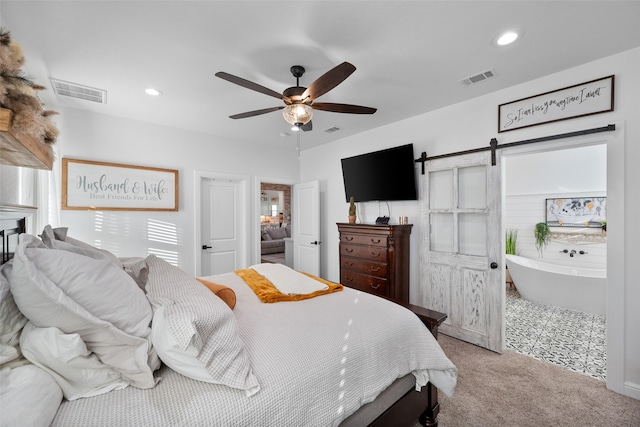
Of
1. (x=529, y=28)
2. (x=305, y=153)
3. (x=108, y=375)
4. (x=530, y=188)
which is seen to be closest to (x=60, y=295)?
(x=108, y=375)

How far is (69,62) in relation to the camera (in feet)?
7.16

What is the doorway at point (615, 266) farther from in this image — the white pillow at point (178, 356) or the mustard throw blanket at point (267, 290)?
the white pillow at point (178, 356)

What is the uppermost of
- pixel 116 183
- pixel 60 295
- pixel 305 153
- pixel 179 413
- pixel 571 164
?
pixel 305 153

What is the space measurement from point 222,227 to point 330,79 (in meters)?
3.12

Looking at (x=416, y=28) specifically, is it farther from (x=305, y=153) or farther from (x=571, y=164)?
(x=571, y=164)

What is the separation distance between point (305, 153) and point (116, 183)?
9.65ft

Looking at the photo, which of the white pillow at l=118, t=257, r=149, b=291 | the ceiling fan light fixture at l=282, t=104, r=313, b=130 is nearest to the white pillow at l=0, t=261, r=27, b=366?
the white pillow at l=118, t=257, r=149, b=291

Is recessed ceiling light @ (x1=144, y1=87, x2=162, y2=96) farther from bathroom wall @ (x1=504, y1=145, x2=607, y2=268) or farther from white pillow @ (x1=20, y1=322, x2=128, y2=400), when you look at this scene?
bathroom wall @ (x1=504, y1=145, x2=607, y2=268)

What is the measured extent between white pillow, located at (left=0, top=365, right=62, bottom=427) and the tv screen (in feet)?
11.0

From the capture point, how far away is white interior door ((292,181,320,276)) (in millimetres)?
4570

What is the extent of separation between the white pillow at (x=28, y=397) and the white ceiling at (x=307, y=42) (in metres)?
1.89

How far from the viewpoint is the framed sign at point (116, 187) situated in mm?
3113

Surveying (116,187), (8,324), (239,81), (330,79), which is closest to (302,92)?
(330,79)

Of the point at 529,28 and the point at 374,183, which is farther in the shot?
the point at 374,183
